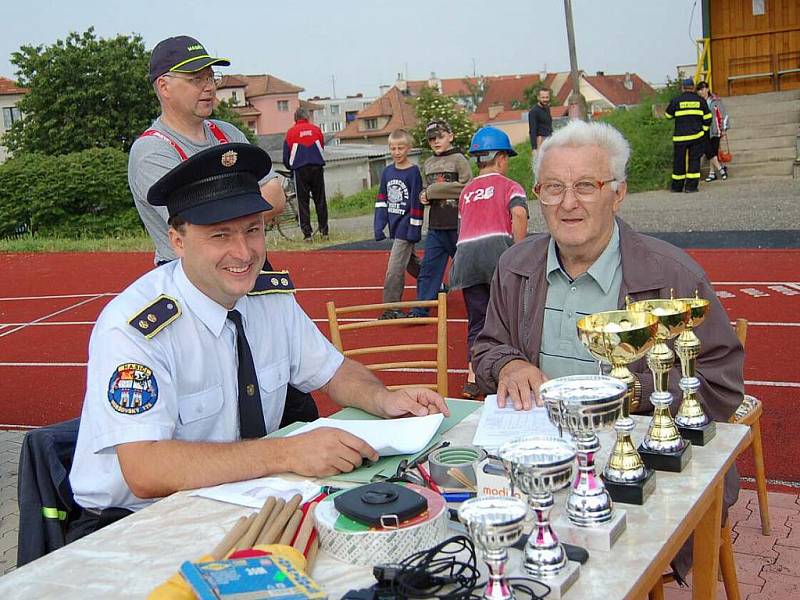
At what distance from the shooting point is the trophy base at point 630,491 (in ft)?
6.69

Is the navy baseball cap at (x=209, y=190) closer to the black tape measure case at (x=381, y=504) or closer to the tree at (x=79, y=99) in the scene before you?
the black tape measure case at (x=381, y=504)

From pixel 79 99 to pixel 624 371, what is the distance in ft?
145

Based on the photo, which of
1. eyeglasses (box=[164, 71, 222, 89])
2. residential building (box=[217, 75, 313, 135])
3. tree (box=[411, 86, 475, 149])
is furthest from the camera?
residential building (box=[217, 75, 313, 135])

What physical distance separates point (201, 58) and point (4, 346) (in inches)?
270

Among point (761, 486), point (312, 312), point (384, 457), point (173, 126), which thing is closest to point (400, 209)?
point (312, 312)

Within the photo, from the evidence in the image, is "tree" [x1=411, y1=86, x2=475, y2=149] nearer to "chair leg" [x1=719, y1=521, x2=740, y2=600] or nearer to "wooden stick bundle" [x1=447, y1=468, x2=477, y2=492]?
"chair leg" [x1=719, y1=521, x2=740, y2=600]

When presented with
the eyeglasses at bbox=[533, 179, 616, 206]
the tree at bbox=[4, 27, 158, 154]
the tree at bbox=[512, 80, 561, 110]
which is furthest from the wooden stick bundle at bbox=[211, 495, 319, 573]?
the tree at bbox=[512, 80, 561, 110]

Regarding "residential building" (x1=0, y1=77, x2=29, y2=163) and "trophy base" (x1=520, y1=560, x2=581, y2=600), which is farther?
"residential building" (x1=0, y1=77, x2=29, y2=163)

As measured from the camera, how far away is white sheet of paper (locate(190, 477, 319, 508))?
7.47 ft

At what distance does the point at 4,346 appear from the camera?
10.0 m

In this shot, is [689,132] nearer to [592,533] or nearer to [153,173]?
[153,173]

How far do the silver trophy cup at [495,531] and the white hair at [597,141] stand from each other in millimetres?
1961

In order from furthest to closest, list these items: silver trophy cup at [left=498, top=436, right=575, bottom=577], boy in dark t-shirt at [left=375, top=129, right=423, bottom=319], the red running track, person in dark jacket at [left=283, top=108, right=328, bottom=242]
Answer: person in dark jacket at [left=283, top=108, right=328, bottom=242]
boy in dark t-shirt at [left=375, top=129, right=423, bottom=319]
the red running track
silver trophy cup at [left=498, top=436, right=575, bottom=577]

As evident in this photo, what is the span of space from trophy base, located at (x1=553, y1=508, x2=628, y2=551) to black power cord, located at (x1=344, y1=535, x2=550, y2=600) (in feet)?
0.62
